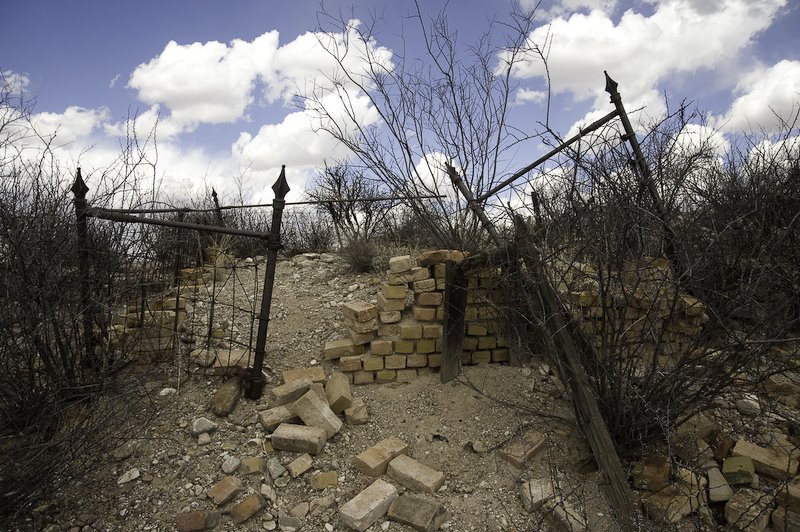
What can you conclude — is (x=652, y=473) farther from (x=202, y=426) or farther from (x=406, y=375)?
(x=202, y=426)

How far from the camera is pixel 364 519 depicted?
9.05 ft

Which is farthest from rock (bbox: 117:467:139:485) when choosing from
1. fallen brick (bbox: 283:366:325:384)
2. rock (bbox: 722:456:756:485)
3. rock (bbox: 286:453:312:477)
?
rock (bbox: 722:456:756:485)

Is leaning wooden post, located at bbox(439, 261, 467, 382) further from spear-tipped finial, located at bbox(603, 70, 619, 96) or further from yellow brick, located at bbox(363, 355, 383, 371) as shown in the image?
spear-tipped finial, located at bbox(603, 70, 619, 96)

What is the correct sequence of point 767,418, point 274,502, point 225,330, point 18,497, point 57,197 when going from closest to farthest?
point 18,497
point 274,502
point 767,418
point 57,197
point 225,330

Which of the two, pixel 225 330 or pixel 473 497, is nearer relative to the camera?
pixel 473 497

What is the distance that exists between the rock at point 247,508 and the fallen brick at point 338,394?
3.15 ft

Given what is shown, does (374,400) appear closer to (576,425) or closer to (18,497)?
(576,425)

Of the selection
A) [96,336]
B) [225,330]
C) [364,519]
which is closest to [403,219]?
[225,330]

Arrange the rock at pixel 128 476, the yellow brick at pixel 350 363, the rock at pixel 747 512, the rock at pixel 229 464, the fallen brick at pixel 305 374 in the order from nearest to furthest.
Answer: the rock at pixel 747 512 → the rock at pixel 128 476 → the rock at pixel 229 464 → the fallen brick at pixel 305 374 → the yellow brick at pixel 350 363

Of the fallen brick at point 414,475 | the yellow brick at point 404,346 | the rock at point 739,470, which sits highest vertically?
the yellow brick at point 404,346

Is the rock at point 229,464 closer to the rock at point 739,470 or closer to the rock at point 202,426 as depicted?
the rock at point 202,426

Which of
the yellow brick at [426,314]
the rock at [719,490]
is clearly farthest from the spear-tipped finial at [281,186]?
the rock at [719,490]

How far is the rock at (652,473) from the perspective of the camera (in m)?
2.86

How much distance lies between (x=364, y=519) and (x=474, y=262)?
201cm
